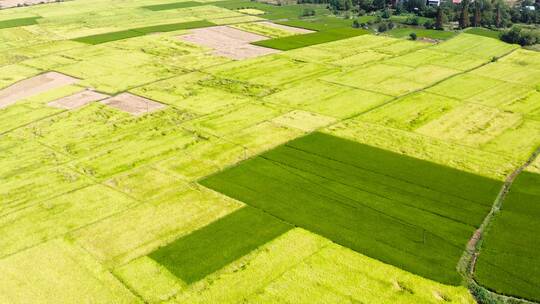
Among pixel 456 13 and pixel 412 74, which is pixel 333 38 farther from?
pixel 456 13

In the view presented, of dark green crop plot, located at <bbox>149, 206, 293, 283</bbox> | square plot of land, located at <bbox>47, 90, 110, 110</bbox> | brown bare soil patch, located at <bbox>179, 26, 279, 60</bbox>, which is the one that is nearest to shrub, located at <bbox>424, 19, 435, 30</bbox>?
brown bare soil patch, located at <bbox>179, 26, 279, 60</bbox>

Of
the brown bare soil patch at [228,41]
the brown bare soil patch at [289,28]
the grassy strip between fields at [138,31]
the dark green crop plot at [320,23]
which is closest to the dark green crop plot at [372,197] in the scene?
the brown bare soil patch at [228,41]

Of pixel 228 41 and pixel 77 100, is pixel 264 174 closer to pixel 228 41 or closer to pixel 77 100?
pixel 77 100

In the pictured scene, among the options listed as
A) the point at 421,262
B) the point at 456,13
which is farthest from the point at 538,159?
the point at 456,13

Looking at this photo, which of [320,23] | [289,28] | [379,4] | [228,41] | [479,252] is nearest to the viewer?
[479,252]

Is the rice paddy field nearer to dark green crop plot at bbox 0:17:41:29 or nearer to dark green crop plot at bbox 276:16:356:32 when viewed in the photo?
dark green crop plot at bbox 276:16:356:32

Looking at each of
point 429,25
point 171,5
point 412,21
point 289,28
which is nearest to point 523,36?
point 429,25
